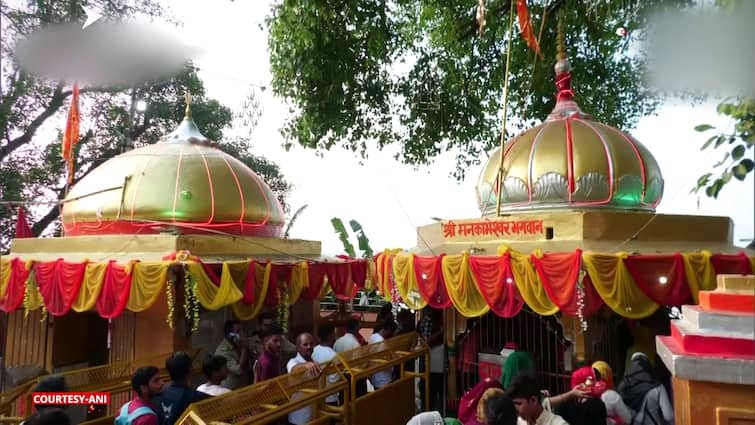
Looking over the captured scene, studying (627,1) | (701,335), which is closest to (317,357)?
(701,335)

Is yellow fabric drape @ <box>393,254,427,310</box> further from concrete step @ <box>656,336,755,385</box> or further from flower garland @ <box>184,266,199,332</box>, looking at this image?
concrete step @ <box>656,336,755,385</box>

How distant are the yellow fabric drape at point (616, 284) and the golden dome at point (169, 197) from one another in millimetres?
7294

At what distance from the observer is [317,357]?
6.80m

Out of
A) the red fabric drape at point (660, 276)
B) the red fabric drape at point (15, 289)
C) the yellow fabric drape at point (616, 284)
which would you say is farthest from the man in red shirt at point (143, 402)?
the red fabric drape at point (15, 289)

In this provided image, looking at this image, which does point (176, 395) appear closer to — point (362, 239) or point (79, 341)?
point (79, 341)

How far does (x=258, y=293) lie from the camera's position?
946cm

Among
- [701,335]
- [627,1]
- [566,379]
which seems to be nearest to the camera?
[701,335]

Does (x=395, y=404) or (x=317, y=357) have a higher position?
(x=317, y=357)

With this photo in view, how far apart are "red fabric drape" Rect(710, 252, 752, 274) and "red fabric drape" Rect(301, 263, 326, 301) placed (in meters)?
7.00

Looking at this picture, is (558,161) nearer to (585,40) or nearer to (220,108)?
(585,40)

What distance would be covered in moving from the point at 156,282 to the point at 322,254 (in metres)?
4.88

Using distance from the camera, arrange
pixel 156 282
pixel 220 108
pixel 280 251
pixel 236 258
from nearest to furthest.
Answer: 1. pixel 156 282
2. pixel 236 258
3. pixel 280 251
4. pixel 220 108

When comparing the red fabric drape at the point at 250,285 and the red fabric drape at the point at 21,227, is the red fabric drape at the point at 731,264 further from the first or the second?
the red fabric drape at the point at 21,227

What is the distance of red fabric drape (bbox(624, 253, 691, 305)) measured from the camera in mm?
6242
